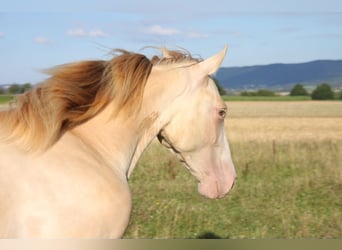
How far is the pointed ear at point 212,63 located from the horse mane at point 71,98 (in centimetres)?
35

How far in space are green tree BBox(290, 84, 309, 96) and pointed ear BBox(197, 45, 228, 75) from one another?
172 feet

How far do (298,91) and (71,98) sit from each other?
5404 cm

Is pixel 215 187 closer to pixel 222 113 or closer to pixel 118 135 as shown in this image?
pixel 222 113

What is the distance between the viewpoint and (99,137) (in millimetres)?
3350

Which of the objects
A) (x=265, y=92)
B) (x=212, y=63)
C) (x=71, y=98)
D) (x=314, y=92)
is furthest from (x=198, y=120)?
(x=314, y=92)

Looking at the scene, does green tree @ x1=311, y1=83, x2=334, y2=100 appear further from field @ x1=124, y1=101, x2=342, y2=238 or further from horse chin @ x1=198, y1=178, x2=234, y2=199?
horse chin @ x1=198, y1=178, x2=234, y2=199

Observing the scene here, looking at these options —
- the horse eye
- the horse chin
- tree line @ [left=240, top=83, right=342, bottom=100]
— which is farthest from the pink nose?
tree line @ [left=240, top=83, right=342, bottom=100]

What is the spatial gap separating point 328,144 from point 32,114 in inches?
544

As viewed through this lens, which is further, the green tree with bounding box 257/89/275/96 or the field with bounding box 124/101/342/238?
the green tree with bounding box 257/89/275/96

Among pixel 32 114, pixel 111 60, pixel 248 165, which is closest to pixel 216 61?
pixel 111 60

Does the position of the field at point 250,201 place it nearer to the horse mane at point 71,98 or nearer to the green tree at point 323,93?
the horse mane at point 71,98

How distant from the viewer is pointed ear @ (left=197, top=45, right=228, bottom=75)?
362 cm

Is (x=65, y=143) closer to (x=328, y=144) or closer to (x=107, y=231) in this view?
(x=107, y=231)

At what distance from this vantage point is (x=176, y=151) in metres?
3.83
